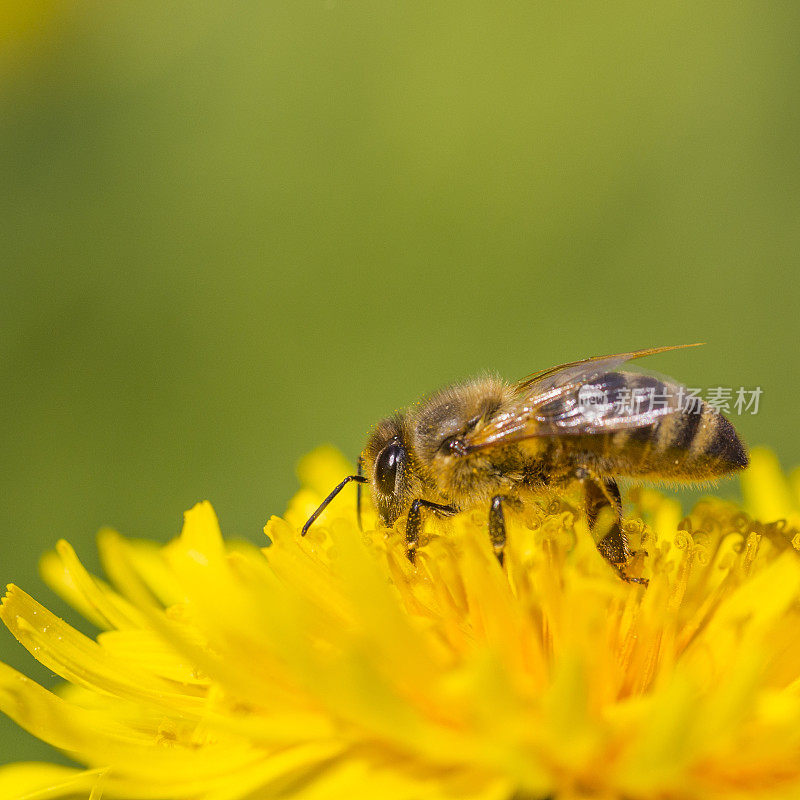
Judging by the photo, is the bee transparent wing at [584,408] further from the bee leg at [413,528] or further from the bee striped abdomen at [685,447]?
the bee leg at [413,528]

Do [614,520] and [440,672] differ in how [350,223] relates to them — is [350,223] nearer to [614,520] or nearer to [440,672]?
[614,520]

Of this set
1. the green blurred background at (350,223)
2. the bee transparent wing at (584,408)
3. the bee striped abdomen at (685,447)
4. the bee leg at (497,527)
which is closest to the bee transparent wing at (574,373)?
the bee transparent wing at (584,408)

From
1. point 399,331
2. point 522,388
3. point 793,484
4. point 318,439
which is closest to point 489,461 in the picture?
point 522,388

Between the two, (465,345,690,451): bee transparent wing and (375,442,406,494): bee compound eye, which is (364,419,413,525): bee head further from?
(465,345,690,451): bee transparent wing

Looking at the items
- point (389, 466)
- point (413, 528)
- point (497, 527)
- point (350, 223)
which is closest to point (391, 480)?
point (389, 466)

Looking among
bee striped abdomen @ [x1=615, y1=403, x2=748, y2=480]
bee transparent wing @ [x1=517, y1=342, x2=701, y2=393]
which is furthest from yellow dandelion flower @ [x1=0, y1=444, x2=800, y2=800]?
bee transparent wing @ [x1=517, y1=342, x2=701, y2=393]
